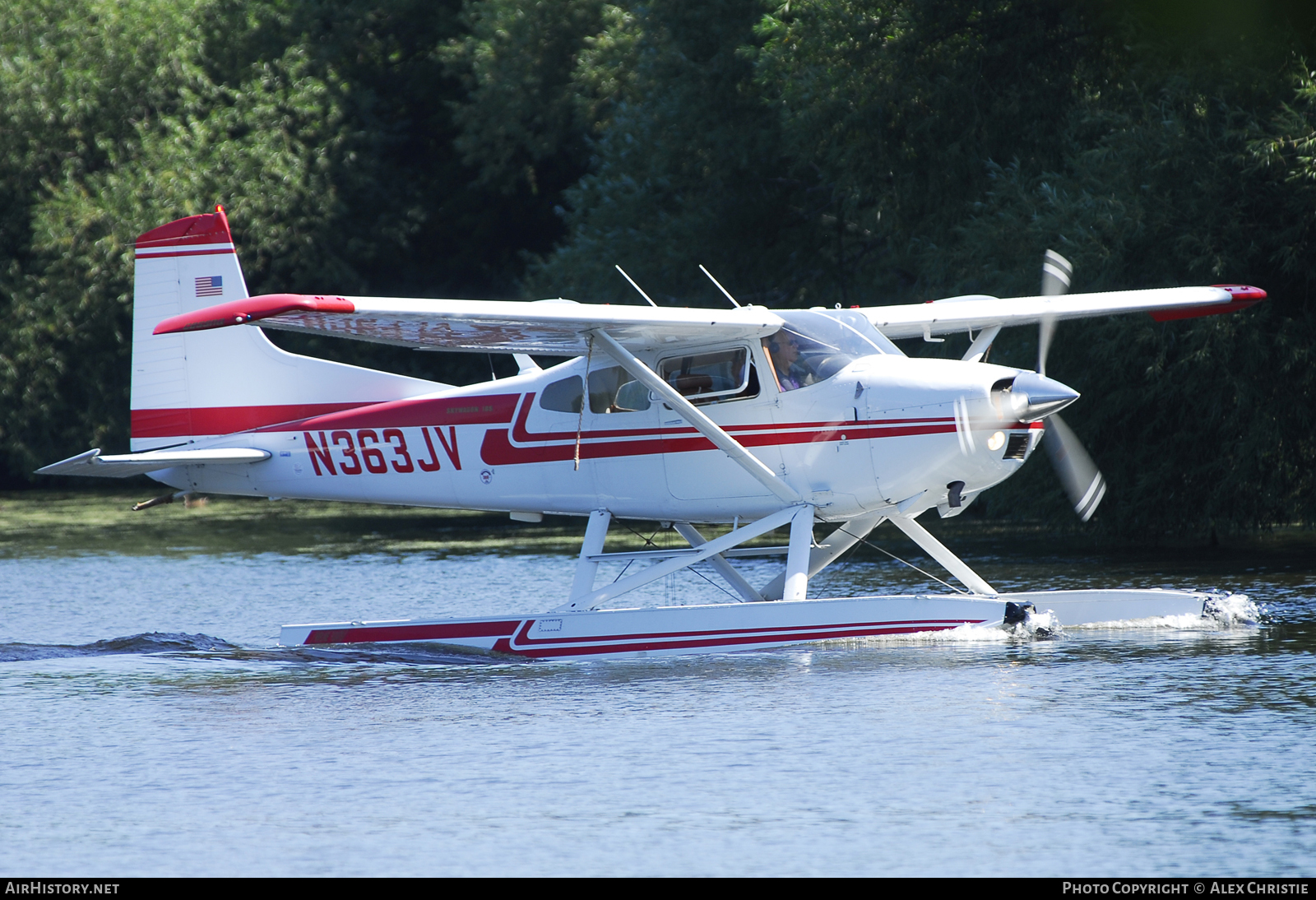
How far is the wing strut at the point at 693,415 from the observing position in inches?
421

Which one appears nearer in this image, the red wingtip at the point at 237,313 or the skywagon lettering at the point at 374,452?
the red wingtip at the point at 237,313

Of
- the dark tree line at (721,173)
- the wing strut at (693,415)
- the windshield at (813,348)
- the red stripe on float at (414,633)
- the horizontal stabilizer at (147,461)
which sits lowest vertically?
the red stripe on float at (414,633)

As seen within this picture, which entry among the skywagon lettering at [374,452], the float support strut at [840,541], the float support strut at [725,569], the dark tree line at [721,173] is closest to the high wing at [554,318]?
the skywagon lettering at [374,452]

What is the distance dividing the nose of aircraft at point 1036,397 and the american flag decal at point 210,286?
6.35 m

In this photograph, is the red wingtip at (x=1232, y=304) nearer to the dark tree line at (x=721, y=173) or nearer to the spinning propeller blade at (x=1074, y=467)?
the spinning propeller blade at (x=1074, y=467)

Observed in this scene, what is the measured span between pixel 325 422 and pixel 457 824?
5965 mm

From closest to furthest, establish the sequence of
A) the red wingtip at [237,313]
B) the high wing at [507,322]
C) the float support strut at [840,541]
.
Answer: the red wingtip at [237,313] < the high wing at [507,322] < the float support strut at [840,541]

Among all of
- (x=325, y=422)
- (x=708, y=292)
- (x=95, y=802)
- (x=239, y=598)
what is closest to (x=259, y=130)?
(x=708, y=292)

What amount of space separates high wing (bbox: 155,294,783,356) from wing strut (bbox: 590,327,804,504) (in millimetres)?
141

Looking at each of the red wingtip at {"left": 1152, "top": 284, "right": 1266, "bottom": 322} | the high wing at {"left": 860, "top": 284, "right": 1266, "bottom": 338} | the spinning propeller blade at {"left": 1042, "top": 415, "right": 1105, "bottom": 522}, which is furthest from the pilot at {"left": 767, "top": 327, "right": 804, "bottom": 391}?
the red wingtip at {"left": 1152, "top": 284, "right": 1266, "bottom": 322}

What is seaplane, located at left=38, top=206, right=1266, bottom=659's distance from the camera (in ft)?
34.0

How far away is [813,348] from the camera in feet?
35.7

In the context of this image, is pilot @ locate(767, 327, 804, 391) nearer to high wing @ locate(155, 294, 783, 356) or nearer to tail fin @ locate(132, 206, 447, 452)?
high wing @ locate(155, 294, 783, 356)

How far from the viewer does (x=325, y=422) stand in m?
12.2
